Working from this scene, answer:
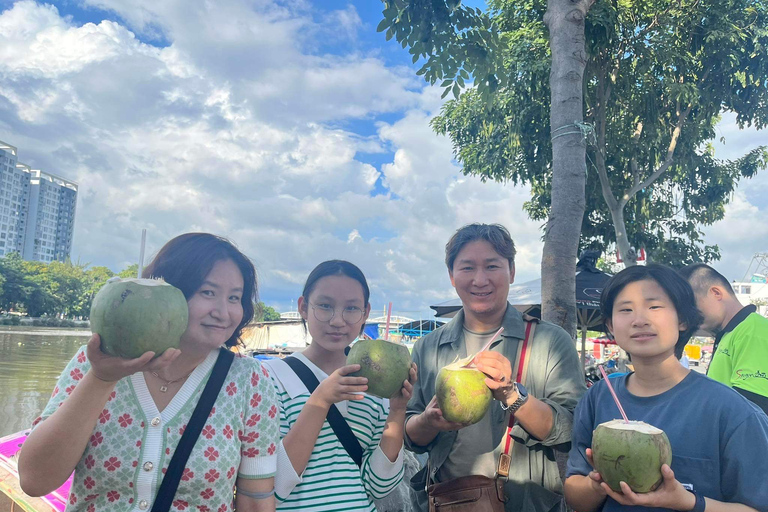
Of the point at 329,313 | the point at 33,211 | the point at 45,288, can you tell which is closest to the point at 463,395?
the point at 329,313

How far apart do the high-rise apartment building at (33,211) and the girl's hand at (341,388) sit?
115 meters

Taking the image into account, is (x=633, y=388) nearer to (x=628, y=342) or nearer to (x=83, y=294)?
(x=628, y=342)

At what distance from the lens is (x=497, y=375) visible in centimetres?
198

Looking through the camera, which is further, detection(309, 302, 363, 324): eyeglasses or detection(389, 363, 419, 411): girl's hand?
detection(309, 302, 363, 324): eyeglasses

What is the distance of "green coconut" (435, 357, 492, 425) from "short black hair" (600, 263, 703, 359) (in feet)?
2.09

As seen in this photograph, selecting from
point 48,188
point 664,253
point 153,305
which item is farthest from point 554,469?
point 48,188

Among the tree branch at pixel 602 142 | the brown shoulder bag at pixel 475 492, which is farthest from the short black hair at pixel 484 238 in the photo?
the tree branch at pixel 602 142

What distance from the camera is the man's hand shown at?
1981mm

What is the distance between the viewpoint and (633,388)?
6.56 ft

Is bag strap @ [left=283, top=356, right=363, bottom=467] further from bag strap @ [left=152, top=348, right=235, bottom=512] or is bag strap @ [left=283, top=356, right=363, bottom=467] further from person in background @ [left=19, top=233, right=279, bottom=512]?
bag strap @ [left=152, top=348, right=235, bottom=512]

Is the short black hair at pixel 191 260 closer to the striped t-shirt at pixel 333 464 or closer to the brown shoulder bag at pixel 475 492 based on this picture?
the striped t-shirt at pixel 333 464

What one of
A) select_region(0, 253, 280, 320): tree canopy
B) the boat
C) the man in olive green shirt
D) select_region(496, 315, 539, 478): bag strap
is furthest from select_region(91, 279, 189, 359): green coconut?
select_region(0, 253, 280, 320): tree canopy

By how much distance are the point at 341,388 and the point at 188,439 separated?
1.76ft

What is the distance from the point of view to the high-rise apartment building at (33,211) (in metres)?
100
